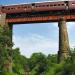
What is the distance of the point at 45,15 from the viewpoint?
81375 mm

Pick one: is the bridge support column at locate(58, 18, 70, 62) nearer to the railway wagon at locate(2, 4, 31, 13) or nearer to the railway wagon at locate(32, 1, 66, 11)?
the railway wagon at locate(32, 1, 66, 11)

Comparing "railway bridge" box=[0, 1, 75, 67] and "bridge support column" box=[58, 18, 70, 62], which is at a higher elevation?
"railway bridge" box=[0, 1, 75, 67]

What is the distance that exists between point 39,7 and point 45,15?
3.57 meters

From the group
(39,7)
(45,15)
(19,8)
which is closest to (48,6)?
(39,7)

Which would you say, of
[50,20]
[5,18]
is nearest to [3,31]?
[5,18]

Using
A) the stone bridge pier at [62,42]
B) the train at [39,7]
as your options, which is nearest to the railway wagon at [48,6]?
the train at [39,7]

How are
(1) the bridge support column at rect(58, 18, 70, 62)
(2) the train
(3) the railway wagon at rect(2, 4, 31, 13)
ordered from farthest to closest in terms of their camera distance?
(3) the railway wagon at rect(2, 4, 31, 13) → (2) the train → (1) the bridge support column at rect(58, 18, 70, 62)

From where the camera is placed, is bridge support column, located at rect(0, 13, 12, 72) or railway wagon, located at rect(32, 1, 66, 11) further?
railway wagon, located at rect(32, 1, 66, 11)

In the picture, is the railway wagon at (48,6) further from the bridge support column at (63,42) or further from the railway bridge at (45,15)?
the bridge support column at (63,42)

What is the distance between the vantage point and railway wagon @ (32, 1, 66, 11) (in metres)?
76.1

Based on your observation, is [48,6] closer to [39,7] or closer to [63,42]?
[39,7]

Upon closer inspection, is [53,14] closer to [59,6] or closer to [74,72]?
[59,6]

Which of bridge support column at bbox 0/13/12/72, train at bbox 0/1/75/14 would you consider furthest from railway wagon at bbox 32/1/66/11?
bridge support column at bbox 0/13/12/72

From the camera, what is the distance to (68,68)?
50250 mm
